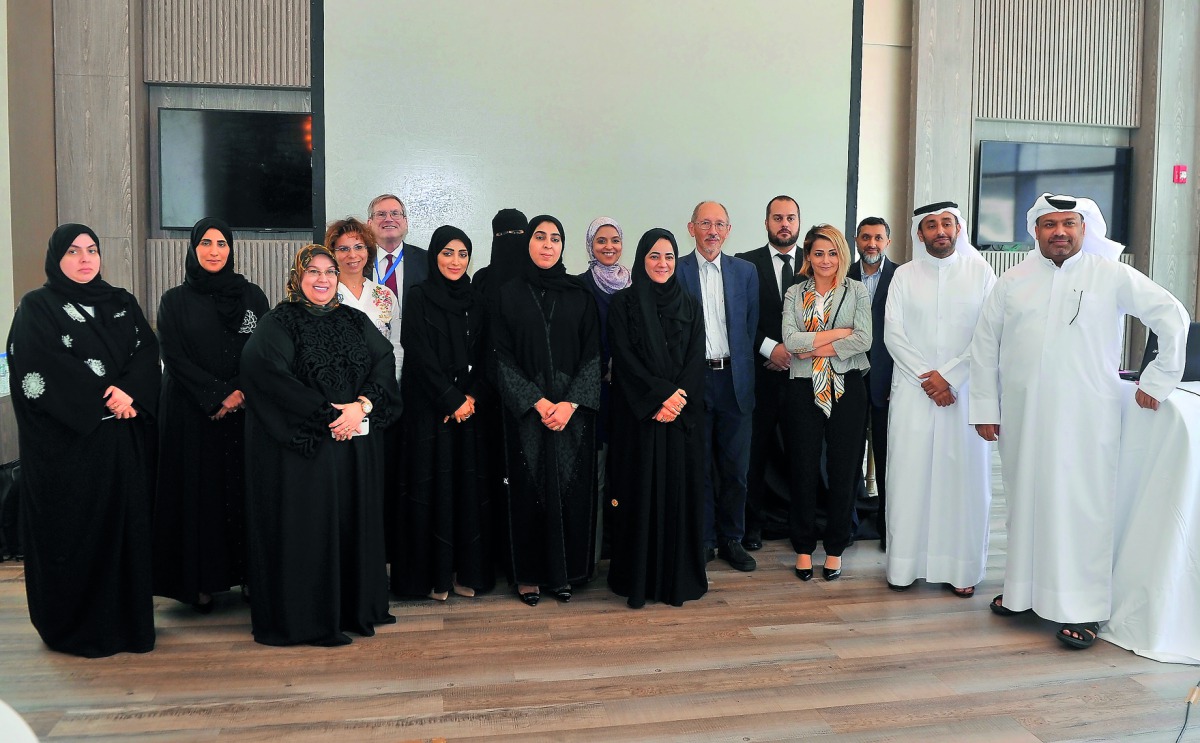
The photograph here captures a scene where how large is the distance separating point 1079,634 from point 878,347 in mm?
1546

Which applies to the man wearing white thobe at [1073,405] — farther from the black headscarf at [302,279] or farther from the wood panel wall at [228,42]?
the wood panel wall at [228,42]

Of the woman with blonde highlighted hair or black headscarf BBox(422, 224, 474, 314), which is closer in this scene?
black headscarf BBox(422, 224, 474, 314)

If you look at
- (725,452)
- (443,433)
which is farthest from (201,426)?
(725,452)

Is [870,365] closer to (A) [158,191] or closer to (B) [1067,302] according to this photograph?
(B) [1067,302]

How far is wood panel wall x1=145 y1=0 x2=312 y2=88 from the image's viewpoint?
6.13 m

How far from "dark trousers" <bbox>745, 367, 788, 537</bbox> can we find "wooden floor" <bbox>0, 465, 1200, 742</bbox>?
0.85m

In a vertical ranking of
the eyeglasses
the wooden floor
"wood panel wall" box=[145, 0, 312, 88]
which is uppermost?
"wood panel wall" box=[145, 0, 312, 88]

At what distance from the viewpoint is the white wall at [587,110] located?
6.27 meters

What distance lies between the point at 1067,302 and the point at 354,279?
9.44 feet

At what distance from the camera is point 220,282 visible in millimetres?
3475

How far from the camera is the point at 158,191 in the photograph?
20.6 ft

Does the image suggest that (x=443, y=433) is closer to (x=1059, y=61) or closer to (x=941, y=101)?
(x=941, y=101)

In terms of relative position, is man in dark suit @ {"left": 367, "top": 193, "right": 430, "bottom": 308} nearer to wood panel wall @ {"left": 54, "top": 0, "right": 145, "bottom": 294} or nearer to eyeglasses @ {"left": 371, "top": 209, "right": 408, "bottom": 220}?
eyeglasses @ {"left": 371, "top": 209, "right": 408, "bottom": 220}

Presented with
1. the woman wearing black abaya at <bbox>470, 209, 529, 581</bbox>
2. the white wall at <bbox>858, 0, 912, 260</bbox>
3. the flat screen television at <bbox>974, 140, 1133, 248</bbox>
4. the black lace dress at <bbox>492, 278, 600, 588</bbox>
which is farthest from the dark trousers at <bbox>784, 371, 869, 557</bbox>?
the flat screen television at <bbox>974, 140, 1133, 248</bbox>
